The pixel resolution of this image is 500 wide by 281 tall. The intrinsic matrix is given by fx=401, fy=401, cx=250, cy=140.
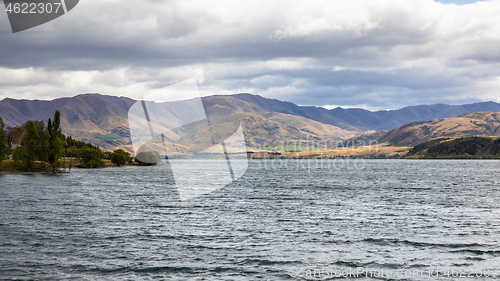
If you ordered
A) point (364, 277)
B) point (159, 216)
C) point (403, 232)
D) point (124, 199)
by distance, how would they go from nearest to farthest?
point (364, 277)
point (403, 232)
point (159, 216)
point (124, 199)

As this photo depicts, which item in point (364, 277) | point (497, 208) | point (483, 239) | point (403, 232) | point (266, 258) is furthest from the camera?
point (497, 208)

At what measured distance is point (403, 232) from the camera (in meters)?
54.7

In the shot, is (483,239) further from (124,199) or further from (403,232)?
(124,199)

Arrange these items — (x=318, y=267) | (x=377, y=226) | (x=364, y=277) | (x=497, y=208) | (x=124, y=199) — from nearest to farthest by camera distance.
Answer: (x=364, y=277), (x=318, y=267), (x=377, y=226), (x=497, y=208), (x=124, y=199)

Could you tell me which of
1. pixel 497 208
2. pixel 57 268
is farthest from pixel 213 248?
pixel 497 208

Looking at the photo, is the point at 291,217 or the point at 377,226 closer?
the point at 377,226

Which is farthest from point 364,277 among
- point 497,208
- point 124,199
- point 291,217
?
point 124,199

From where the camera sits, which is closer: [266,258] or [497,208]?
[266,258]

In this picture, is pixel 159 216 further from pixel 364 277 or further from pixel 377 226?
pixel 364 277

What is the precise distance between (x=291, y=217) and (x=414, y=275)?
33.4 meters

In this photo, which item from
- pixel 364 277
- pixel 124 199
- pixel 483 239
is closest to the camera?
pixel 364 277

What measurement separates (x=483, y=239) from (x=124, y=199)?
73.7m

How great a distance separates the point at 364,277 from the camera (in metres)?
35.3

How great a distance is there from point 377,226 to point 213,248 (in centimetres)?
2686
